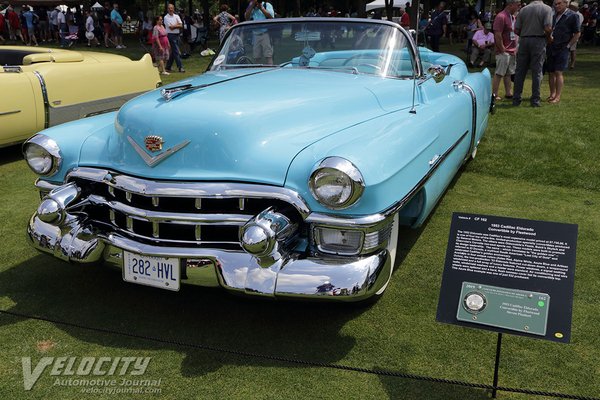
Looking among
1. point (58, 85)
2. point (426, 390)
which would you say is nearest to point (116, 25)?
point (58, 85)

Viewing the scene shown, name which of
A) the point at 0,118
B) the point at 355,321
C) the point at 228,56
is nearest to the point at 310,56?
the point at 228,56

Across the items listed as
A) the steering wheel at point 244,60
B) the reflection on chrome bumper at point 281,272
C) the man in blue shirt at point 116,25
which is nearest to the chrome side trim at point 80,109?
the steering wheel at point 244,60

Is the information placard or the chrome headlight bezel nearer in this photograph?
the information placard

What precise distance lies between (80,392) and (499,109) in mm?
6961

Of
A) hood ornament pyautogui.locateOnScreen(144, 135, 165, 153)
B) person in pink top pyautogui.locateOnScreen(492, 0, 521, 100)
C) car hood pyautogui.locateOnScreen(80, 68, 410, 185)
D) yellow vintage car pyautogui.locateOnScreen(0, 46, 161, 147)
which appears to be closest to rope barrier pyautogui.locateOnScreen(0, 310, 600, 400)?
car hood pyautogui.locateOnScreen(80, 68, 410, 185)

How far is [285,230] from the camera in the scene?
240 cm

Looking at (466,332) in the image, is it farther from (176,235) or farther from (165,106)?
(165,106)

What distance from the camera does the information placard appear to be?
2094 millimetres

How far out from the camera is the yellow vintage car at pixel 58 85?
5508 millimetres

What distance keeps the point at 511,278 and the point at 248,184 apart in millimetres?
1174

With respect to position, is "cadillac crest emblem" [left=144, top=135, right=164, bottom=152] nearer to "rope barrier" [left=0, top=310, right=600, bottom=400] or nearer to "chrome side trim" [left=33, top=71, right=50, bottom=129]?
"rope barrier" [left=0, top=310, right=600, bottom=400]

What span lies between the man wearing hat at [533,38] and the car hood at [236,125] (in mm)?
5191

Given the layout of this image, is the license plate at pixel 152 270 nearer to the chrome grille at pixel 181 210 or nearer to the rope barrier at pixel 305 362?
the chrome grille at pixel 181 210

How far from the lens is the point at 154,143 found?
8.66ft
